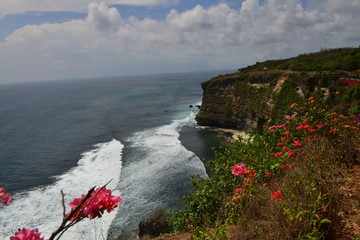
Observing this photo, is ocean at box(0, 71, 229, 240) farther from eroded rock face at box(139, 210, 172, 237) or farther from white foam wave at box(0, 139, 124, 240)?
eroded rock face at box(139, 210, 172, 237)

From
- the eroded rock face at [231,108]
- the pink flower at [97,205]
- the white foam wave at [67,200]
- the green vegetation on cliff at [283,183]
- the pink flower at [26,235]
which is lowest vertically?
the white foam wave at [67,200]

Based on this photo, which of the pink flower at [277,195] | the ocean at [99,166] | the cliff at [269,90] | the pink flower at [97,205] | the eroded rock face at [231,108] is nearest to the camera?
the pink flower at [97,205]

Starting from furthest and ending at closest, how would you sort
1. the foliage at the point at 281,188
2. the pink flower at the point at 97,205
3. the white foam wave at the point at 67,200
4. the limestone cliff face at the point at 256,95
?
the limestone cliff face at the point at 256,95, the white foam wave at the point at 67,200, the foliage at the point at 281,188, the pink flower at the point at 97,205

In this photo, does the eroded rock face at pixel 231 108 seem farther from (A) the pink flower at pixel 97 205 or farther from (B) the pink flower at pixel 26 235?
(B) the pink flower at pixel 26 235

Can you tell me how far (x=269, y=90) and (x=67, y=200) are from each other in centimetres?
3240

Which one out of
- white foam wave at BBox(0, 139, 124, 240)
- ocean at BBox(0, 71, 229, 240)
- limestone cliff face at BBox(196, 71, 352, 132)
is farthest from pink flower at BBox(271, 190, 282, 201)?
limestone cliff face at BBox(196, 71, 352, 132)

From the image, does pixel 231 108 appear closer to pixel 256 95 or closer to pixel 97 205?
pixel 256 95

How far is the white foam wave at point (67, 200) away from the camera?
18.2 m

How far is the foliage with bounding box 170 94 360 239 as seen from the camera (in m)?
4.05

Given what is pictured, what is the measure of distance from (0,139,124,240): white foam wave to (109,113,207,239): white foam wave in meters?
1.32

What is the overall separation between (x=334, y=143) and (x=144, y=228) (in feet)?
42.9

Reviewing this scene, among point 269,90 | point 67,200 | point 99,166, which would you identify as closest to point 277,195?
point 67,200

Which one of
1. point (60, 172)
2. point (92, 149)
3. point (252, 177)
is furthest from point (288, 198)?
point (92, 149)

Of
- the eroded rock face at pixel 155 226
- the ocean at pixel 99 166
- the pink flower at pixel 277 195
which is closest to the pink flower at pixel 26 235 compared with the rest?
the pink flower at pixel 277 195
